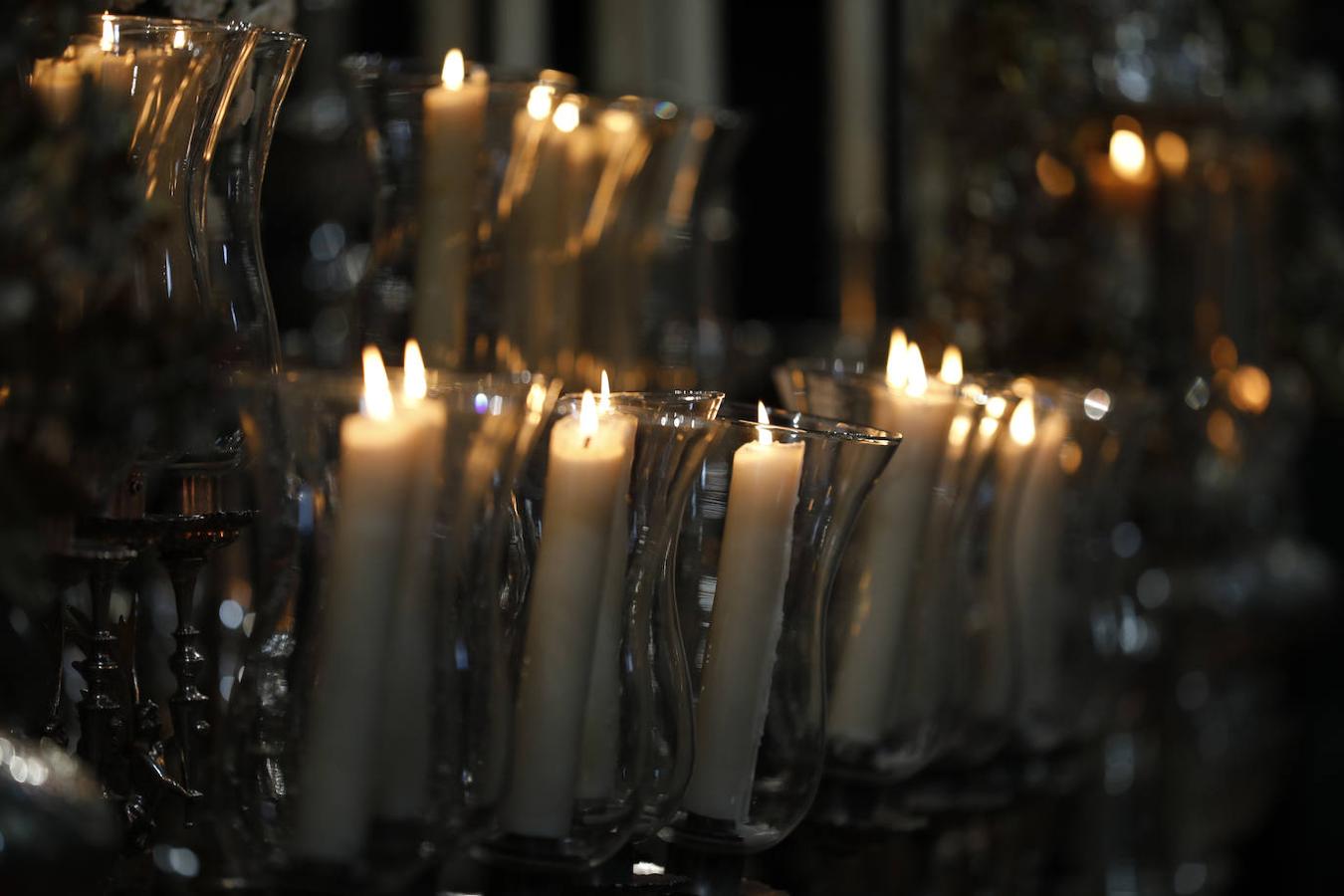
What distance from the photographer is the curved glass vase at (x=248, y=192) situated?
69cm

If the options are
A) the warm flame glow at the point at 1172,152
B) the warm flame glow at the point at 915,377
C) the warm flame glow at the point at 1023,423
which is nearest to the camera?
the warm flame glow at the point at 915,377

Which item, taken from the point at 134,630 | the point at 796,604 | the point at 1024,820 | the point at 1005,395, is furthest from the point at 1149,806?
the point at 134,630

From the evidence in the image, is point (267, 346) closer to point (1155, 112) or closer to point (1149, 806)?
point (1149, 806)

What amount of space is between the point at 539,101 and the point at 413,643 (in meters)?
0.44

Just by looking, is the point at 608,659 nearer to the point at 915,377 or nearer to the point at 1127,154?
the point at 915,377

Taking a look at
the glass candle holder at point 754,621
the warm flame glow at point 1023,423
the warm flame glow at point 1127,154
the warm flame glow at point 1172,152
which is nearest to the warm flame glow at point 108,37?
the glass candle holder at point 754,621

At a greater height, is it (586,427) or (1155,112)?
(1155,112)

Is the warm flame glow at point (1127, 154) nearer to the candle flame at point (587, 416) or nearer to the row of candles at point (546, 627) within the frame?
the row of candles at point (546, 627)

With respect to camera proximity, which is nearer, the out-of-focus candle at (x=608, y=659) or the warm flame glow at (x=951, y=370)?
the out-of-focus candle at (x=608, y=659)

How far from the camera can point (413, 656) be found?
0.55m

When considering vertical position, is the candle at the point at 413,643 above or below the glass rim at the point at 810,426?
below

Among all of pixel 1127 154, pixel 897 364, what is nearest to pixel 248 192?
pixel 897 364

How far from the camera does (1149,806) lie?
1437mm

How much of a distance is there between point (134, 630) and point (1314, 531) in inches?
107
